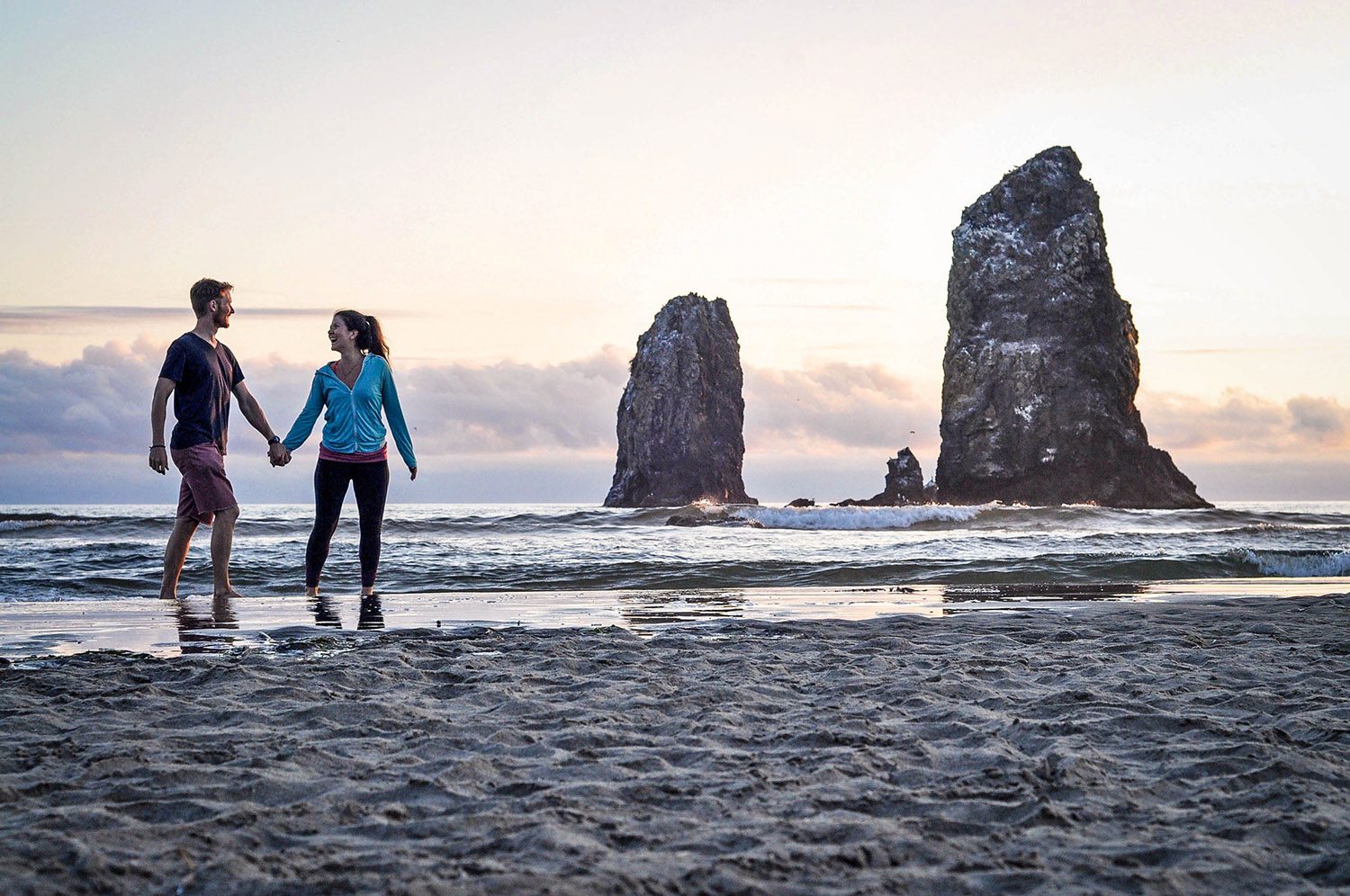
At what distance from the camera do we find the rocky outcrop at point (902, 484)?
4962cm

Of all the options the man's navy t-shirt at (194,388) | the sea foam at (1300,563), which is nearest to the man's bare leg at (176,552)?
the man's navy t-shirt at (194,388)

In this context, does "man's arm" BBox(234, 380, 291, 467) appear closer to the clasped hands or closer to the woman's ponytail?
the clasped hands

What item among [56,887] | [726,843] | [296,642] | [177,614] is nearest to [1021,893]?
[726,843]

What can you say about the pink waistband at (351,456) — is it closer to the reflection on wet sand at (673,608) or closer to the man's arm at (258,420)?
the man's arm at (258,420)

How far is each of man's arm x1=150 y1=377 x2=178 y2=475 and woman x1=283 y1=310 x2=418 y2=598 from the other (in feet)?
2.81

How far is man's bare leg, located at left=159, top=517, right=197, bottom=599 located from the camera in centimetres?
737

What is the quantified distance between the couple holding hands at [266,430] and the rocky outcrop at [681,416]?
60.4 m

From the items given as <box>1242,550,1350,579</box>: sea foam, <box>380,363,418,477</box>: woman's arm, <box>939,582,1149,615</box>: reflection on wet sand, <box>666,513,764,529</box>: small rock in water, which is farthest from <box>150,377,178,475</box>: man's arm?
<box>666,513,764,529</box>: small rock in water

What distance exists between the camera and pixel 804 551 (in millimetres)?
13086

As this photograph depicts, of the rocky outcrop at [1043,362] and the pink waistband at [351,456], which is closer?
the pink waistband at [351,456]

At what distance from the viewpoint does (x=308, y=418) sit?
768 centimetres

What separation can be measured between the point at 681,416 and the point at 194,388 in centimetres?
6418

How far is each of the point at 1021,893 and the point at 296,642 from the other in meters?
4.06

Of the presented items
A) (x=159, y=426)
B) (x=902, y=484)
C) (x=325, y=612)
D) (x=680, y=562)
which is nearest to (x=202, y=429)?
(x=159, y=426)
